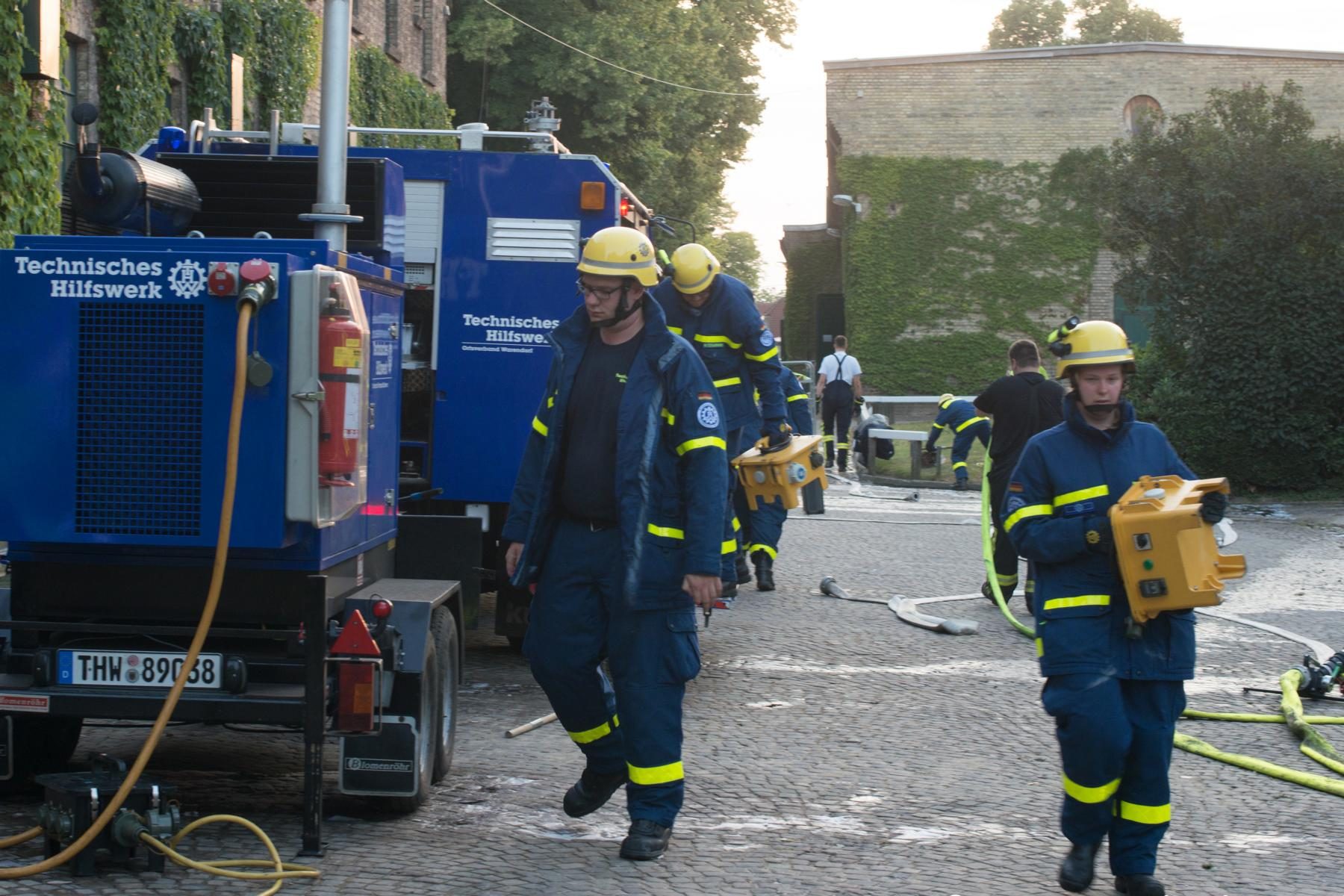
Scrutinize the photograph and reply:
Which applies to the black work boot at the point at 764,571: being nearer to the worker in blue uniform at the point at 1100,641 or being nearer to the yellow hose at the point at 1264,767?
the yellow hose at the point at 1264,767

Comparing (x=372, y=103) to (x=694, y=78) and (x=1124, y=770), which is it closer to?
(x=694, y=78)

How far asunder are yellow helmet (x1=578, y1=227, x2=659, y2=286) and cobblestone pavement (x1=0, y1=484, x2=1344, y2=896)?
6.38 ft

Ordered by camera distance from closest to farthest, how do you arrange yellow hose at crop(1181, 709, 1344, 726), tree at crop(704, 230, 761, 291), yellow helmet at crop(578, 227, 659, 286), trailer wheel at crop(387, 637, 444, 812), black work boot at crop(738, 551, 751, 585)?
yellow helmet at crop(578, 227, 659, 286), trailer wheel at crop(387, 637, 444, 812), yellow hose at crop(1181, 709, 1344, 726), black work boot at crop(738, 551, 751, 585), tree at crop(704, 230, 761, 291)

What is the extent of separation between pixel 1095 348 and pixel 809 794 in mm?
2189

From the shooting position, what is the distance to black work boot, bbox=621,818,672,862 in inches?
217

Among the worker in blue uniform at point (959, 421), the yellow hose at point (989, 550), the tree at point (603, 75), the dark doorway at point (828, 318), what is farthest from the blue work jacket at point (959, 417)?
the dark doorway at point (828, 318)

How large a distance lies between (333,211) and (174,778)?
89.5 inches

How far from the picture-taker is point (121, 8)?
17.4 metres

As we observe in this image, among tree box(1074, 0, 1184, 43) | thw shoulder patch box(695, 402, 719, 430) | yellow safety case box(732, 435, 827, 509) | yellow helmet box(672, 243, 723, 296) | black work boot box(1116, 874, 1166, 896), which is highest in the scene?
tree box(1074, 0, 1184, 43)

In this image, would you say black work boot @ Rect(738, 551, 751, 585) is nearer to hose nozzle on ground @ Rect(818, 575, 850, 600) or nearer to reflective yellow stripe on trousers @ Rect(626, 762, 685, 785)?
hose nozzle on ground @ Rect(818, 575, 850, 600)

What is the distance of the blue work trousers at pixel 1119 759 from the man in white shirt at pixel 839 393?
782 inches

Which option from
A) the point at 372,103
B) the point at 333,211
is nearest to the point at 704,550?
the point at 333,211

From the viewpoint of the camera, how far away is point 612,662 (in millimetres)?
5668

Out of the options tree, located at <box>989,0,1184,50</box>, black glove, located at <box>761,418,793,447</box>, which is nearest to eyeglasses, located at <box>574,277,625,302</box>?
black glove, located at <box>761,418,793,447</box>
